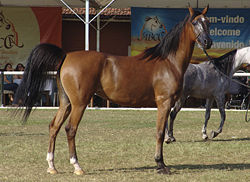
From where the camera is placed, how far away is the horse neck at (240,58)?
11305mm

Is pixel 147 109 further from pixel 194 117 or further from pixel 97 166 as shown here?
pixel 97 166

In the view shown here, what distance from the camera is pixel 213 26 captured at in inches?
863

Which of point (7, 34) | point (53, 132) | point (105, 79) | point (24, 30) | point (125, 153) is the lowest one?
point (125, 153)

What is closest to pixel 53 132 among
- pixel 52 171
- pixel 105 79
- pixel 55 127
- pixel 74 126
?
pixel 55 127

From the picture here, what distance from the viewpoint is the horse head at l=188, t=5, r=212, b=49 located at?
7195 millimetres

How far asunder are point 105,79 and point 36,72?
102 centimetres

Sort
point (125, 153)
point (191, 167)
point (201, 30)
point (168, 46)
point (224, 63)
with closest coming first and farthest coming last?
point (201, 30) → point (168, 46) → point (191, 167) → point (125, 153) → point (224, 63)

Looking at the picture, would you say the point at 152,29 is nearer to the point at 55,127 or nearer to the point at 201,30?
the point at 201,30

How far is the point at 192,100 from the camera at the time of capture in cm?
2105

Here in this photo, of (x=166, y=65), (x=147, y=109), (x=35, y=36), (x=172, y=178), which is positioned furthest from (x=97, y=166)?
(x=35, y=36)

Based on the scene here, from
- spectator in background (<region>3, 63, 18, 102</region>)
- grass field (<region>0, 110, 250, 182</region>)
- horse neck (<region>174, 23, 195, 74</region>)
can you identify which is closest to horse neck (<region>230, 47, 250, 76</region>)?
grass field (<region>0, 110, 250, 182</region>)

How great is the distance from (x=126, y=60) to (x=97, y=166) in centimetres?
172

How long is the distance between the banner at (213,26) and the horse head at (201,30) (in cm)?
1440

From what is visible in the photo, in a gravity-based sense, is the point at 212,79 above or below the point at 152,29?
below
